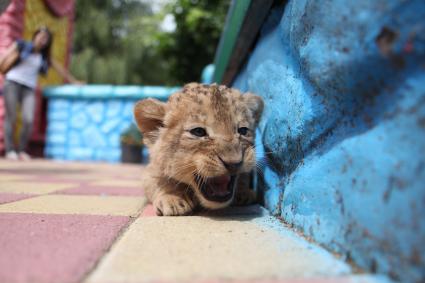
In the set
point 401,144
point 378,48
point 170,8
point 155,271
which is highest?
point 170,8

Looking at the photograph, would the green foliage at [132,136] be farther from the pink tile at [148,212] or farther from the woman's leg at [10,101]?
the pink tile at [148,212]

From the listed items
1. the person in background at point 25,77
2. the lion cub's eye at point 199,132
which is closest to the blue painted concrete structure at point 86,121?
the person in background at point 25,77

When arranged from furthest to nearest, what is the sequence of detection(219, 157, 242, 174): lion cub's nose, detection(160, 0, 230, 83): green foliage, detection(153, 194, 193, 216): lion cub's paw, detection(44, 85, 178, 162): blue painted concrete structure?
detection(160, 0, 230, 83): green foliage
detection(44, 85, 178, 162): blue painted concrete structure
detection(153, 194, 193, 216): lion cub's paw
detection(219, 157, 242, 174): lion cub's nose

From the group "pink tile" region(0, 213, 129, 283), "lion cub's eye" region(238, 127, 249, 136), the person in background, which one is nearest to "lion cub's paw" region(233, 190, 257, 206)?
"lion cub's eye" region(238, 127, 249, 136)

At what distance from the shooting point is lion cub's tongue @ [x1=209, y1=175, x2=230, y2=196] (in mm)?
2203

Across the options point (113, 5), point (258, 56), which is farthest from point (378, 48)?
point (113, 5)

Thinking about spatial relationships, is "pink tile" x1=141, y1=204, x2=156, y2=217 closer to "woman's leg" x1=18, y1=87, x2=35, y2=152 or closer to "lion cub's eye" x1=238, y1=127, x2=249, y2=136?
"lion cub's eye" x1=238, y1=127, x2=249, y2=136

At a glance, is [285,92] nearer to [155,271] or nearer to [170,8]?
[155,271]

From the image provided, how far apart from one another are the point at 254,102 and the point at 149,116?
0.75 m

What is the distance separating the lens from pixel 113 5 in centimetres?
1925

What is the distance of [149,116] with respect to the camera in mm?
2604

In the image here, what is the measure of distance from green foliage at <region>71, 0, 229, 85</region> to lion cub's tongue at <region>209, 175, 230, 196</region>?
28.0ft

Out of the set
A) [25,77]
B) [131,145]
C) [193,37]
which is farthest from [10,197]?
[193,37]

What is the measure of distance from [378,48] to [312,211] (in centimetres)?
74
